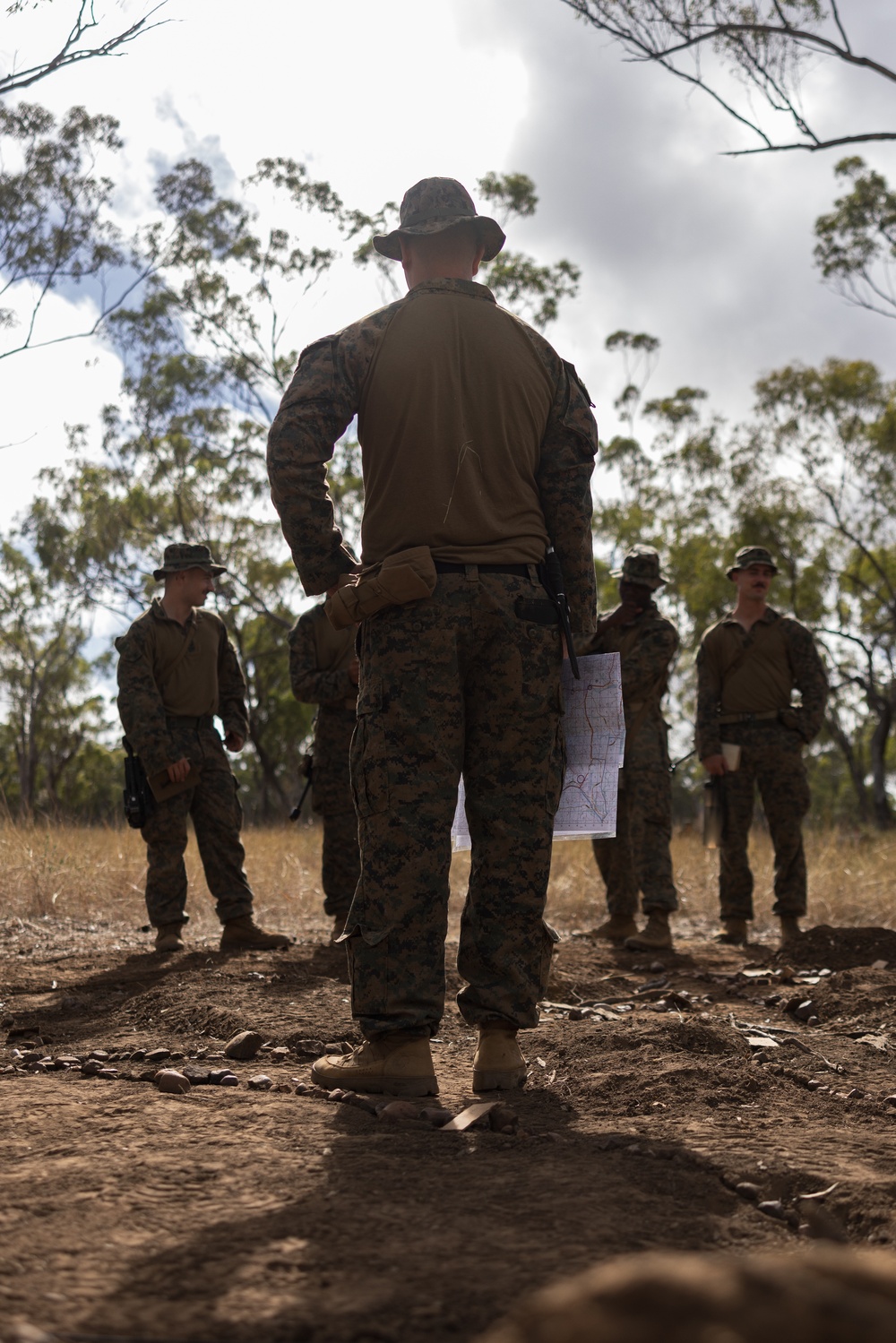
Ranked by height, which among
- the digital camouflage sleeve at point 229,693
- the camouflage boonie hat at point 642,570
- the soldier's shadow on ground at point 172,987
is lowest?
the soldier's shadow on ground at point 172,987

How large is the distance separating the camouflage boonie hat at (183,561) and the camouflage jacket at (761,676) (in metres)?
3.33

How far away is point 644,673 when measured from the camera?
7.34 meters

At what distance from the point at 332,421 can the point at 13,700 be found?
38074 mm

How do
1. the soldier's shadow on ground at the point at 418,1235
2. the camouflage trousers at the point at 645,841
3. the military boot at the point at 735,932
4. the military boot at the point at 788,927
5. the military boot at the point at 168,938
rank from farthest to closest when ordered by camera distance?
1. the military boot at the point at 735,932
2. the military boot at the point at 788,927
3. the camouflage trousers at the point at 645,841
4. the military boot at the point at 168,938
5. the soldier's shadow on ground at the point at 418,1235

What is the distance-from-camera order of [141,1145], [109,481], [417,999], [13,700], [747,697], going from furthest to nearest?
[13,700] < [109,481] < [747,697] < [417,999] < [141,1145]

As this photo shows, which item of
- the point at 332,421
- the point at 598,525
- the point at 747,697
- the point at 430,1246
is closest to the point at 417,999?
the point at 430,1246

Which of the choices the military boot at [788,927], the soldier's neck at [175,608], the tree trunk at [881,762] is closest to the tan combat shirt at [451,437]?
the soldier's neck at [175,608]

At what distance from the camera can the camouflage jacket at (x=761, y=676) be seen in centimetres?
787

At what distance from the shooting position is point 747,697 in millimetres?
7938

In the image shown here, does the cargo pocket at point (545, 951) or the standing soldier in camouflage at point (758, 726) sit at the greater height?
the standing soldier in camouflage at point (758, 726)

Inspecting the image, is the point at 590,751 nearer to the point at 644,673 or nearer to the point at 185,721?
the point at 185,721

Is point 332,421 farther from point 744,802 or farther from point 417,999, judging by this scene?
point 744,802

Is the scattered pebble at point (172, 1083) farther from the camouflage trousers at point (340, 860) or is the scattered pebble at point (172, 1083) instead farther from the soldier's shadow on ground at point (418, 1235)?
the camouflage trousers at point (340, 860)

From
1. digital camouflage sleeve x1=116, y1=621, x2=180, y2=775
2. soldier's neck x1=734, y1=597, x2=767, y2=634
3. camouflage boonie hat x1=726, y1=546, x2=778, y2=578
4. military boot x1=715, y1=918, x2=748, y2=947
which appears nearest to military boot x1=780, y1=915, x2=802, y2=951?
military boot x1=715, y1=918, x2=748, y2=947
